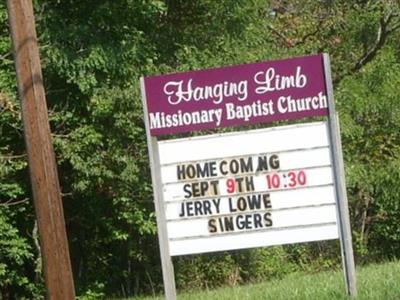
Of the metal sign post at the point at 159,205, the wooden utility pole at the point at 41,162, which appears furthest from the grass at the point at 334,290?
the wooden utility pole at the point at 41,162

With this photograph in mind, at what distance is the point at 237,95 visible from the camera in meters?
10.6

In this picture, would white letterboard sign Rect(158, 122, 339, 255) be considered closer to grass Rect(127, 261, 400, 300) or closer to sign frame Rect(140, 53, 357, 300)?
sign frame Rect(140, 53, 357, 300)

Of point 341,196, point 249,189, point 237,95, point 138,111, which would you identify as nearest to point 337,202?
point 341,196

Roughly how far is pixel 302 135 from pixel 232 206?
45.8 inches

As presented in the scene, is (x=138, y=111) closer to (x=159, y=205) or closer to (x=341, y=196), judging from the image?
(x=159, y=205)

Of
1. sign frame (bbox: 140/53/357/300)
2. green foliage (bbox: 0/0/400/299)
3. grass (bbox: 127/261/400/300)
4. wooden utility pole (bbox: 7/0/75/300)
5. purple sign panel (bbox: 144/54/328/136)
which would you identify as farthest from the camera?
green foliage (bbox: 0/0/400/299)

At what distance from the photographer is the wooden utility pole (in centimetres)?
1015

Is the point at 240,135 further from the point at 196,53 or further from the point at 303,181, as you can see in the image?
the point at 196,53

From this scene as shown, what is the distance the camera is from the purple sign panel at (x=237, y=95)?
10.4 meters

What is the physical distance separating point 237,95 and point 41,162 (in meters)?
2.38

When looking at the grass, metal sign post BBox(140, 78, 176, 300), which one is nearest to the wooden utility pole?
metal sign post BBox(140, 78, 176, 300)

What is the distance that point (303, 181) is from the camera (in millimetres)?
10453

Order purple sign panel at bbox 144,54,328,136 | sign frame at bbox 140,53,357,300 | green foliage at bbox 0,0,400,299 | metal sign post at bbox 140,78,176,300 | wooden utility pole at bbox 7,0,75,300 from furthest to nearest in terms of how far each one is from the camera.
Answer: green foliage at bbox 0,0,400,299, metal sign post at bbox 140,78,176,300, purple sign panel at bbox 144,54,328,136, sign frame at bbox 140,53,357,300, wooden utility pole at bbox 7,0,75,300

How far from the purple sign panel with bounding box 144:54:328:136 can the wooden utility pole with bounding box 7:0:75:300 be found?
1331 millimetres
